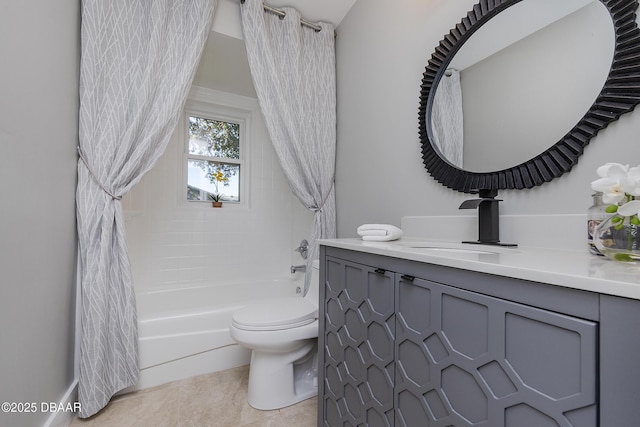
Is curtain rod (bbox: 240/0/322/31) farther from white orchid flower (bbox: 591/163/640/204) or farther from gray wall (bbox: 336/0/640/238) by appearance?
white orchid flower (bbox: 591/163/640/204)

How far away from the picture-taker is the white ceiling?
6.14 ft

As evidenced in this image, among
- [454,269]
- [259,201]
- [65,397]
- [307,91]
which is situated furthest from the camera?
[259,201]

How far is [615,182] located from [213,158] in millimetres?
2799

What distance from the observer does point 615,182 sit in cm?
55

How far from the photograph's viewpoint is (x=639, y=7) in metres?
0.74

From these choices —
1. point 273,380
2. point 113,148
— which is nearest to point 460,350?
point 273,380

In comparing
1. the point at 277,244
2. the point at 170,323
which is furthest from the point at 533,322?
the point at 277,244

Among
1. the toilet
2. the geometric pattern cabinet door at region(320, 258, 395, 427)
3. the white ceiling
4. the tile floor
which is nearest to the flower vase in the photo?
the geometric pattern cabinet door at region(320, 258, 395, 427)

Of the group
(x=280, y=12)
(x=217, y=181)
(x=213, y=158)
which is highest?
(x=280, y=12)

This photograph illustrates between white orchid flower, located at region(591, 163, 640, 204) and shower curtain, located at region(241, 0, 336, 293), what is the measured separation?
5.30ft

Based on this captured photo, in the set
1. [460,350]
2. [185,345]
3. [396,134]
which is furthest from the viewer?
[185,345]

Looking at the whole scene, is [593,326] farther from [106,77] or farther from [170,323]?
[106,77]

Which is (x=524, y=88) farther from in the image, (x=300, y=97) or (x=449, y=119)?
(x=300, y=97)

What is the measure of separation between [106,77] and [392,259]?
1.78m
